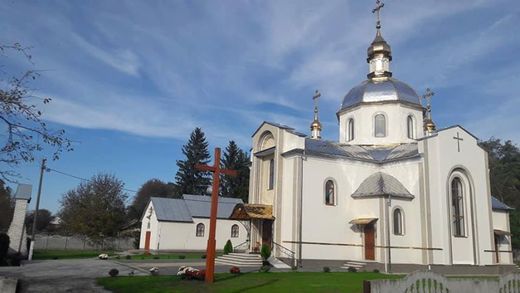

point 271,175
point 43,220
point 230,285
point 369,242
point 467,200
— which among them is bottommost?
point 230,285

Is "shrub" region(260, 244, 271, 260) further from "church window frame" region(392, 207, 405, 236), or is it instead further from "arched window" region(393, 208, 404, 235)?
"arched window" region(393, 208, 404, 235)

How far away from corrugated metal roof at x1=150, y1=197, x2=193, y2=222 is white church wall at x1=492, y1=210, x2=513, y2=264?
24748mm

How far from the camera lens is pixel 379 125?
30.0m

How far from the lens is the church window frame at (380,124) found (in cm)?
2984

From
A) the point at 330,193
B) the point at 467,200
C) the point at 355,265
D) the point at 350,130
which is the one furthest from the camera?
the point at 350,130

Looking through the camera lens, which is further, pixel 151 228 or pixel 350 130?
pixel 151 228

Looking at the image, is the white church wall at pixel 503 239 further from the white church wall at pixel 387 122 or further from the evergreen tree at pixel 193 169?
the evergreen tree at pixel 193 169

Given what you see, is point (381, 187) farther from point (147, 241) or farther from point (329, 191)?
point (147, 241)

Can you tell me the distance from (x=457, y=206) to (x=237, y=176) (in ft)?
122

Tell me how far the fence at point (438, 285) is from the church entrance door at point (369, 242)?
14.4 meters

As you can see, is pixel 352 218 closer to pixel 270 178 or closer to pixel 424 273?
pixel 270 178

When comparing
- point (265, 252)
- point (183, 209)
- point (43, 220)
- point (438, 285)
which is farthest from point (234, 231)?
point (43, 220)

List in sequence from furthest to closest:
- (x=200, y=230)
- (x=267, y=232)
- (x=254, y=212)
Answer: (x=200, y=230) → (x=267, y=232) → (x=254, y=212)

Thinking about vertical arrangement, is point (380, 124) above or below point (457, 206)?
above
